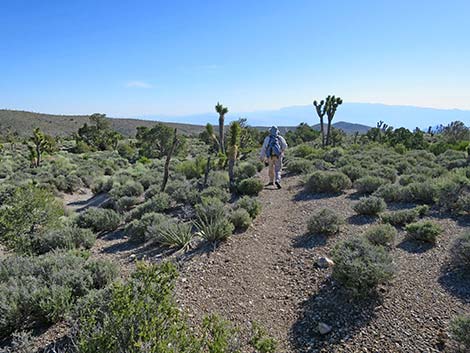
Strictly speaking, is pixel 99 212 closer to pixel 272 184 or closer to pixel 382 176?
pixel 272 184

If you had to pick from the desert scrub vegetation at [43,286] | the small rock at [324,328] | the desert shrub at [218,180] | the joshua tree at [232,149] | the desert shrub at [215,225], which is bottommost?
the small rock at [324,328]

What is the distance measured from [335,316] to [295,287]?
3.28ft

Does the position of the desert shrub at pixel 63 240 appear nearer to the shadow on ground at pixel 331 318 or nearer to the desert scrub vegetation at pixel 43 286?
the desert scrub vegetation at pixel 43 286

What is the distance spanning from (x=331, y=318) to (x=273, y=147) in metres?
7.58

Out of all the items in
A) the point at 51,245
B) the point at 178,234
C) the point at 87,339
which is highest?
the point at 87,339

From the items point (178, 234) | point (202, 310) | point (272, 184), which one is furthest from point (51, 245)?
point (272, 184)

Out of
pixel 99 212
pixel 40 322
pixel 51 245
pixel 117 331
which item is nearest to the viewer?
pixel 117 331

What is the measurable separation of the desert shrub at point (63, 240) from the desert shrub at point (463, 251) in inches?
311

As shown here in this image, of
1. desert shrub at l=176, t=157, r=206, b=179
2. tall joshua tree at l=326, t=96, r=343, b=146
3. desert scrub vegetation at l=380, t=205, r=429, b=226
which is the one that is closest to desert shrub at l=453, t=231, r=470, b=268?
desert scrub vegetation at l=380, t=205, r=429, b=226

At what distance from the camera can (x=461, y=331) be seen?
3436 mm

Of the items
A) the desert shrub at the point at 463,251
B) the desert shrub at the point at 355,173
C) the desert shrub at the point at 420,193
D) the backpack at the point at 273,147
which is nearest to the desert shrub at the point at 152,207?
the backpack at the point at 273,147

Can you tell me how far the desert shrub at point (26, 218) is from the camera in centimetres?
730

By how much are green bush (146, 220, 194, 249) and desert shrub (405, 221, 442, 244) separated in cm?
473

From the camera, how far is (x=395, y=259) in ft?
18.1
